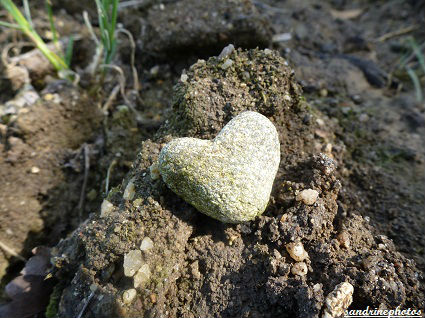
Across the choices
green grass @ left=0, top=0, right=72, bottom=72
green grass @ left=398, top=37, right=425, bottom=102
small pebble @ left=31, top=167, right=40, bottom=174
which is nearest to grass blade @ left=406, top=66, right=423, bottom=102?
green grass @ left=398, top=37, right=425, bottom=102

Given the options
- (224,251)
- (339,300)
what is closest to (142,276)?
(224,251)

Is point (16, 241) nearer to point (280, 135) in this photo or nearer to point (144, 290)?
point (144, 290)

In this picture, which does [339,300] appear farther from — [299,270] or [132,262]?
[132,262]

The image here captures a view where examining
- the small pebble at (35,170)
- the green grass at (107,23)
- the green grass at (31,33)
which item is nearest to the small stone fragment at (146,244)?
the small pebble at (35,170)

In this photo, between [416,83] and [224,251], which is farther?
[416,83]

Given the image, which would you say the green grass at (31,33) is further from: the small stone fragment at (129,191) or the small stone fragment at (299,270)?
the small stone fragment at (299,270)
